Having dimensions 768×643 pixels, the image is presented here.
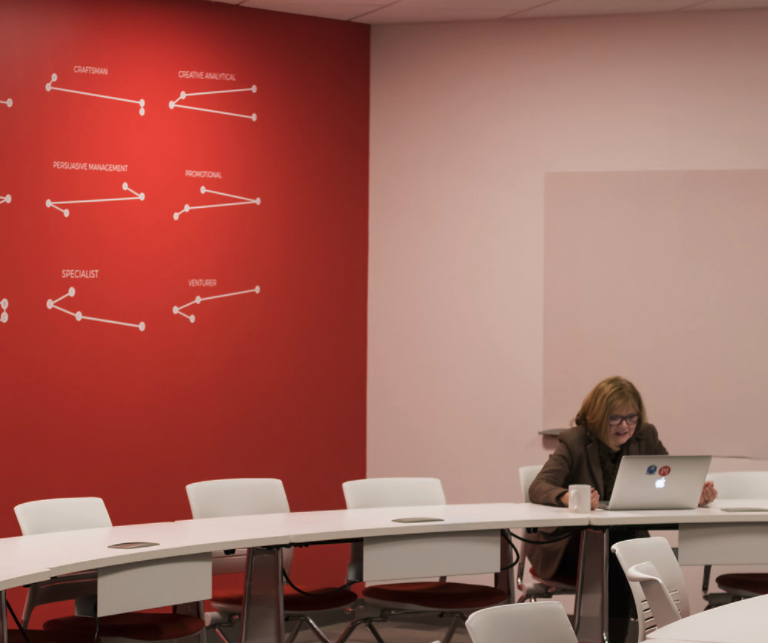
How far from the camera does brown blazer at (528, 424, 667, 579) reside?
4469 millimetres

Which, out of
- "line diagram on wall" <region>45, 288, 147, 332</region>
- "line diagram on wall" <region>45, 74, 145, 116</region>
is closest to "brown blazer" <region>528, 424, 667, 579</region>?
"line diagram on wall" <region>45, 288, 147, 332</region>

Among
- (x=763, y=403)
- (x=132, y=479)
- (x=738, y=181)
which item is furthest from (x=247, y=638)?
(x=738, y=181)

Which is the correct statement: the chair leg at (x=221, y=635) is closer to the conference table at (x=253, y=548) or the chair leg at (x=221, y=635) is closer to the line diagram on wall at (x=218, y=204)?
the conference table at (x=253, y=548)

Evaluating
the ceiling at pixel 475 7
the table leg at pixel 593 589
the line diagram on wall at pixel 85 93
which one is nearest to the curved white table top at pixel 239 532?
the table leg at pixel 593 589

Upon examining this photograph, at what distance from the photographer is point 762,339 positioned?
5723 mm

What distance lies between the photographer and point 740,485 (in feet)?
16.3

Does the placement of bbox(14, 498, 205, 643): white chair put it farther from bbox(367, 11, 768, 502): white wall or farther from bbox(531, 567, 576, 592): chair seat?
bbox(367, 11, 768, 502): white wall

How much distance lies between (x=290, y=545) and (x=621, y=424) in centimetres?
167

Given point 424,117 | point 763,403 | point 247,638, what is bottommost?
point 247,638

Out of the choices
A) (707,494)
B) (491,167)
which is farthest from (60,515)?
(491,167)

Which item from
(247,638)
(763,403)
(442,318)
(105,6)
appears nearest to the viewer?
(247,638)

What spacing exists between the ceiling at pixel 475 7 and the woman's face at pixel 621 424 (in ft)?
8.17

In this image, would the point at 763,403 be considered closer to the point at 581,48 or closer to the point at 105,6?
the point at 581,48

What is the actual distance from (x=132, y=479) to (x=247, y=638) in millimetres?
1929
